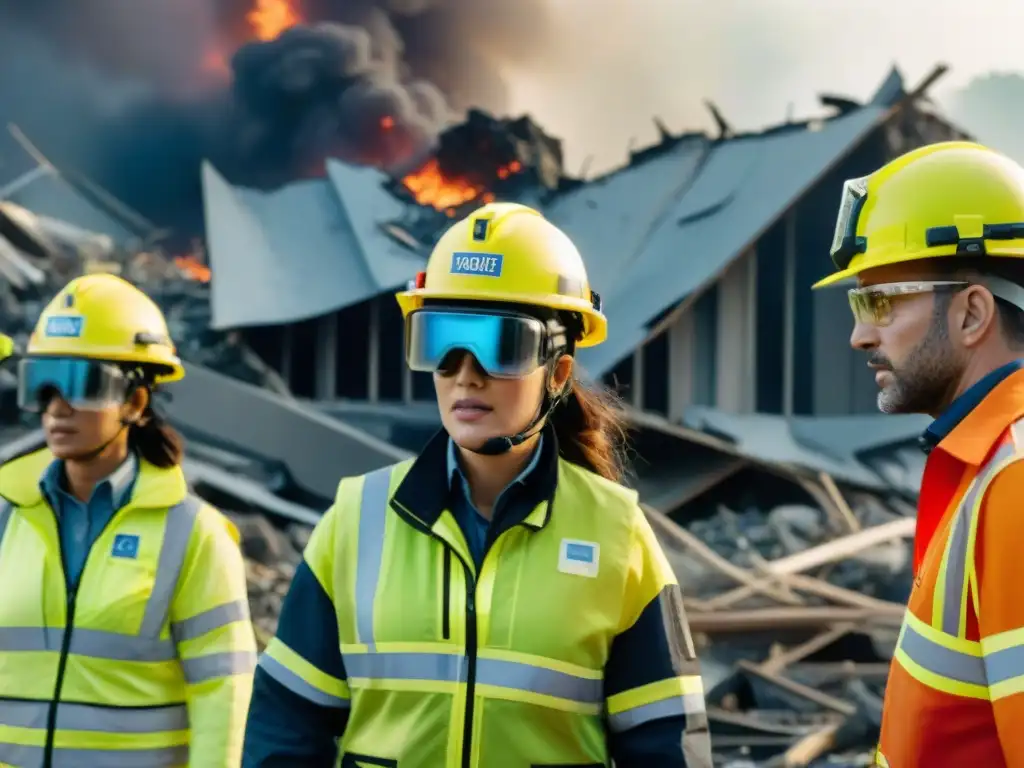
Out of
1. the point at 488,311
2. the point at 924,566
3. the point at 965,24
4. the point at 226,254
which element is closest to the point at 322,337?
the point at 226,254

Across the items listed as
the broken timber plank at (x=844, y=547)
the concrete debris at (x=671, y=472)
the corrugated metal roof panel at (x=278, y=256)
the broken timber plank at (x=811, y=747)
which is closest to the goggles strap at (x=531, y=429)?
the broken timber plank at (x=811, y=747)

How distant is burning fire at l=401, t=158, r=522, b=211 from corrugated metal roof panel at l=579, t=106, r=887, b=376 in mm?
985

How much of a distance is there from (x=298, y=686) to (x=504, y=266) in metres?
0.88

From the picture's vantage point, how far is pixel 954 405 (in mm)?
1732

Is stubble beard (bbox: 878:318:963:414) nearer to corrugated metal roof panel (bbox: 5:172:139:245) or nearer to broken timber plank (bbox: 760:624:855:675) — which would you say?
broken timber plank (bbox: 760:624:855:675)

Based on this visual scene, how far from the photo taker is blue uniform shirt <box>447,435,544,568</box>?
2.02 metres

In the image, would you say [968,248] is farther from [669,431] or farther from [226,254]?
[226,254]

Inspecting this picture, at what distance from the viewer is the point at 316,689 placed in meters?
1.97

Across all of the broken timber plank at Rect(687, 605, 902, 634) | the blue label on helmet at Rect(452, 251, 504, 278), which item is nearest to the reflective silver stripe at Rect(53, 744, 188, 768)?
the blue label on helmet at Rect(452, 251, 504, 278)

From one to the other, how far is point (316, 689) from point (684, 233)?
7.76 meters

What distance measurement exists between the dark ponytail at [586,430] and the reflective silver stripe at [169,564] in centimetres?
118

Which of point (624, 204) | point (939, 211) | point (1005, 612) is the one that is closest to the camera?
point (1005, 612)

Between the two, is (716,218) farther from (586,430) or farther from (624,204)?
(586,430)

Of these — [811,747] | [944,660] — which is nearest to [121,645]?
[944,660]
